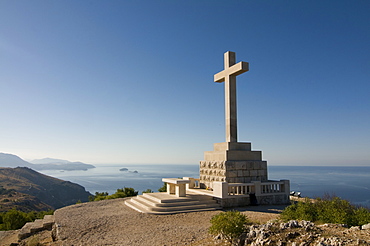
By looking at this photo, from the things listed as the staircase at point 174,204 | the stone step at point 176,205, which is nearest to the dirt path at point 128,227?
the staircase at point 174,204

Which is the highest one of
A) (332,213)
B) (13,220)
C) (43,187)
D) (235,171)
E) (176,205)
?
(235,171)

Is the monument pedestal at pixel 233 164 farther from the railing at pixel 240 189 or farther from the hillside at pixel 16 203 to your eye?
the hillside at pixel 16 203

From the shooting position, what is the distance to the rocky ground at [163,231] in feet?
16.9

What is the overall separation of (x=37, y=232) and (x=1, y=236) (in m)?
1.80

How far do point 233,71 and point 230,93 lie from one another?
1200 mm

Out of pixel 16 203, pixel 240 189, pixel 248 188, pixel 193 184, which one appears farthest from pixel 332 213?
pixel 16 203

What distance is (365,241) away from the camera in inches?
174

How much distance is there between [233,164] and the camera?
43.2 feet

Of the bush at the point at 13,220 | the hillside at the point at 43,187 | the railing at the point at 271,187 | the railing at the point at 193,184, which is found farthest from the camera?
the hillside at the point at 43,187

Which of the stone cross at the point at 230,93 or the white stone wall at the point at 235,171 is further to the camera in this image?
the stone cross at the point at 230,93

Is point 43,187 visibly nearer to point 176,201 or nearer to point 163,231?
point 176,201

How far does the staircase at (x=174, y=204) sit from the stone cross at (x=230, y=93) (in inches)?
149

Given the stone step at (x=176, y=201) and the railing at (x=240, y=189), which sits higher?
the railing at (x=240, y=189)

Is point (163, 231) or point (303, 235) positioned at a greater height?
point (303, 235)
